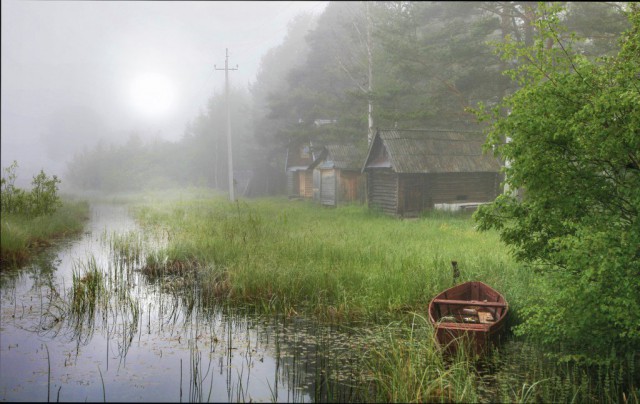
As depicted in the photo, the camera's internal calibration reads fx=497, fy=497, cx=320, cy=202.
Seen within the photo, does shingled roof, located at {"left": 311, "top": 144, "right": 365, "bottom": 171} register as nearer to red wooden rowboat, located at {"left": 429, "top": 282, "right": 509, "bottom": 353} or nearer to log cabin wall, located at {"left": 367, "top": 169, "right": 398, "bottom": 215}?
log cabin wall, located at {"left": 367, "top": 169, "right": 398, "bottom": 215}

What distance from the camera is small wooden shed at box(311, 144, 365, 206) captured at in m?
31.1

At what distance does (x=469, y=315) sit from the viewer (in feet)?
27.5

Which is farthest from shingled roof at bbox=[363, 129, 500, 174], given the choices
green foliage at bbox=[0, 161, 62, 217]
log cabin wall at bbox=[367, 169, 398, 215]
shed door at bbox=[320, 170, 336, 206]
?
green foliage at bbox=[0, 161, 62, 217]

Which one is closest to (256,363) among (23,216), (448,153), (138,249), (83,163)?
(138,249)

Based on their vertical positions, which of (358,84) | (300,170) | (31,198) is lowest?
(31,198)

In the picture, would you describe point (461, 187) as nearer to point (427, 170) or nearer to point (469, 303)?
point (427, 170)

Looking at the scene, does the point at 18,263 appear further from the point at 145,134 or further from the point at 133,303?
the point at 145,134

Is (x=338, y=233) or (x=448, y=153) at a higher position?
(x=448, y=153)

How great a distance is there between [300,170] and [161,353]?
111 feet

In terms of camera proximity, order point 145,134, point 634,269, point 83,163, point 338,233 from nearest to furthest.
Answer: point 634,269 < point 338,233 < point 83,163 < point 145,134

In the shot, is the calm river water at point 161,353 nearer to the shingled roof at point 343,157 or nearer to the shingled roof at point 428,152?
the shingled roof at point 428,152

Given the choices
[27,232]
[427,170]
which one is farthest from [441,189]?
[27,232]

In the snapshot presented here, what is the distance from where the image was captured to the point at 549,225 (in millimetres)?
6715

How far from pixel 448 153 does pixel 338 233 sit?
33.6 feet
